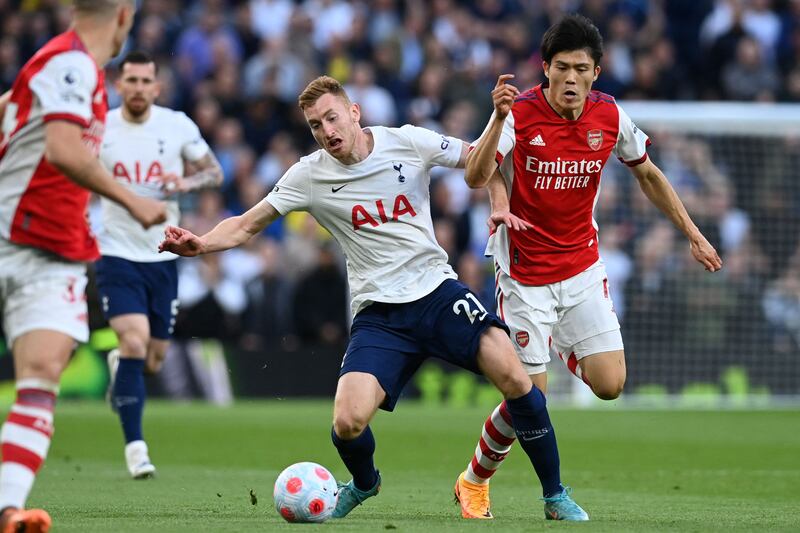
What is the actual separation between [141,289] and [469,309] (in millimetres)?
4102

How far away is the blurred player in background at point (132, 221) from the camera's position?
1091cm

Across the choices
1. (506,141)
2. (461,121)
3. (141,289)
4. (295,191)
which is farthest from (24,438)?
(461,121)

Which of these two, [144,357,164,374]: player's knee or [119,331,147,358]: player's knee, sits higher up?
[119,331,147,358]: player's knee

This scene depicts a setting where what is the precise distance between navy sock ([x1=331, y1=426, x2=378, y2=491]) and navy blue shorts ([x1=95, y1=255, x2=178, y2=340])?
3617mm

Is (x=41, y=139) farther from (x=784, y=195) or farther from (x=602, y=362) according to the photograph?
(x=784, y=195)

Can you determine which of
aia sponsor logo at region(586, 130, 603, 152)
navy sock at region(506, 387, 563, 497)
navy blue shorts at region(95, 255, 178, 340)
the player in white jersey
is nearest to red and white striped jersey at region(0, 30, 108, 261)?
the player in white jersey

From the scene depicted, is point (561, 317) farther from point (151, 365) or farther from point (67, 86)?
point (151, 365)

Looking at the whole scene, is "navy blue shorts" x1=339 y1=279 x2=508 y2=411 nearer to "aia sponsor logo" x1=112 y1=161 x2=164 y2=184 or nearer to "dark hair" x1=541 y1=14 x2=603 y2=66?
"dark hair" x1=541 y1=14 x2=603 y2=66

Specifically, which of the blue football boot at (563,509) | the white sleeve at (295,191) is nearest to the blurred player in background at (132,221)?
the white sleeve at (295,191)

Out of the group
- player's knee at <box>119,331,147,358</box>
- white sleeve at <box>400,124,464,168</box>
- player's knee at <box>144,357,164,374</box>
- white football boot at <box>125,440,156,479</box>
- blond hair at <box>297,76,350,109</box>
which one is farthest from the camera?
player's knee at <box>144,357,164,374</box>

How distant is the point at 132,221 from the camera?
11.3 meters

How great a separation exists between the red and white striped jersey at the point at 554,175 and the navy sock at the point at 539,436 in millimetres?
1113

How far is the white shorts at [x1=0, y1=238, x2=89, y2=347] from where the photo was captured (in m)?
6.36

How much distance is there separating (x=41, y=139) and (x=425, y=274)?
244 centimetres
